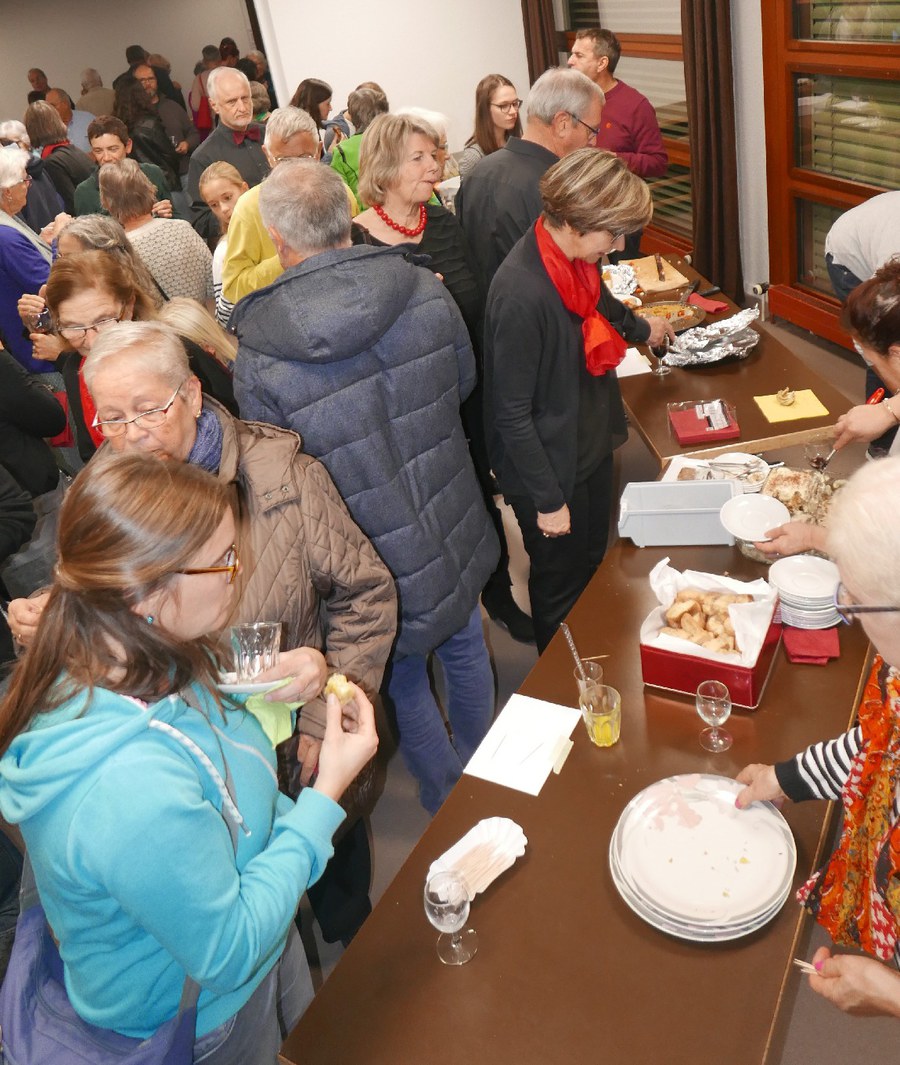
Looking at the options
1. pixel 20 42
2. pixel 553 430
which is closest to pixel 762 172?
pixel 553 430

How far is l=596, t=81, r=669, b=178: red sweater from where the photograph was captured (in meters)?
4.77

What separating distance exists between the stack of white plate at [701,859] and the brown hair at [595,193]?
141cm

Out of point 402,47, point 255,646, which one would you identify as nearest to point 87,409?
point 255,646

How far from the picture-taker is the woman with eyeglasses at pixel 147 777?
1105 mm

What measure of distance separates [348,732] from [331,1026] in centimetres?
46

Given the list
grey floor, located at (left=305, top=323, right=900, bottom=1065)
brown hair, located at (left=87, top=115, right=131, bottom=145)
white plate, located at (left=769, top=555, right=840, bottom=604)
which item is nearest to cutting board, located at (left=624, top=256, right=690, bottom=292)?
grey floor, located at (left=305, top=323, right=900, bottom=1065)

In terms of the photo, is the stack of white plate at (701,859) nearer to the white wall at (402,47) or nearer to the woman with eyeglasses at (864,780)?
the woman with eyeglasses at (864,780)

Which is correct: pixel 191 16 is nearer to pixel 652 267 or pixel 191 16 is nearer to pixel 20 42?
pixel 20 42

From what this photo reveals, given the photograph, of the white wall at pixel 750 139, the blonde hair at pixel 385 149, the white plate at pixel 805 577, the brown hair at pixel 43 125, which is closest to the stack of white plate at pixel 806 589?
the white plate at pixel 805 577

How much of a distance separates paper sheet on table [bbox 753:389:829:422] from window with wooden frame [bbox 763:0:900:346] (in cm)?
245

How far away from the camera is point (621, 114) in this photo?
479cm

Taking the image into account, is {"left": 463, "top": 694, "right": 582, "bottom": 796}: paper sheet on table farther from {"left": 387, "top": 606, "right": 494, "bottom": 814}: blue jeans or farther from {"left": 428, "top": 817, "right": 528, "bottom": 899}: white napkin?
{"left": 387, "top": 606, "right": 494, "bottom": 814}: blue jeans

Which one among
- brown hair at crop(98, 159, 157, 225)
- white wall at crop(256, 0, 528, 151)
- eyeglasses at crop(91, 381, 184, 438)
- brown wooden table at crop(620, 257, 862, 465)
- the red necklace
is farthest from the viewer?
white wall at crop(256, 0, 528, 151)

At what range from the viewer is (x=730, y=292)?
5.80 meters
